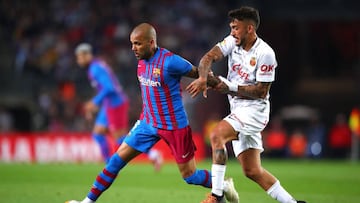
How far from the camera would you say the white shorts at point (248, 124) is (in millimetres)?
8812

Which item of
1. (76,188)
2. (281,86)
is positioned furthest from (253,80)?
(281,86)

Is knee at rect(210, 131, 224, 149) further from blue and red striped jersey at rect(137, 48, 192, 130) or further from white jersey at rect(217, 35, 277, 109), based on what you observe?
blue and red striped jersey at rect(137, 48, 192, 130)

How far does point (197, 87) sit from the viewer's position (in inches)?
325

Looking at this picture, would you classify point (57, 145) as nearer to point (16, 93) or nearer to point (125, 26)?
point (16, 93)

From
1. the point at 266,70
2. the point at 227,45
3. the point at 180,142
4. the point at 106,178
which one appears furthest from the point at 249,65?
the point at 106,178

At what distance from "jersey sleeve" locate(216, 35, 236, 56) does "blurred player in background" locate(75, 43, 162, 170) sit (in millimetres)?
6322

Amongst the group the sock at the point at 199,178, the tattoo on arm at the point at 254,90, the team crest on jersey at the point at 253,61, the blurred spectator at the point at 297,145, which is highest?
the team crest on jersey at the point at 253,61

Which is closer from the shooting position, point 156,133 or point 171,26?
point 156,133

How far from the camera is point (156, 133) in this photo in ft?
30.1

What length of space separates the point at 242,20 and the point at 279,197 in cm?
199

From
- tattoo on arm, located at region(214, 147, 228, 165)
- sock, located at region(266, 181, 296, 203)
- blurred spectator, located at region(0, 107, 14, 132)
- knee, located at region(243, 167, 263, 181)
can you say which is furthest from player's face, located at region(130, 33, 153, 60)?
blurred spectator, located at region(0, 107, 14, 132)

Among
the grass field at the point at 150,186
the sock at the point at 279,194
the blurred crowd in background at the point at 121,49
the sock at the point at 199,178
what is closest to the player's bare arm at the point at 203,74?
the sock at the point at 199,178

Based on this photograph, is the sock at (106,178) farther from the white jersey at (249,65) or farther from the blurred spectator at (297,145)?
the blurred spectator at (297,145)

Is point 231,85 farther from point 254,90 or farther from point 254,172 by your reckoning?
point 254,172
